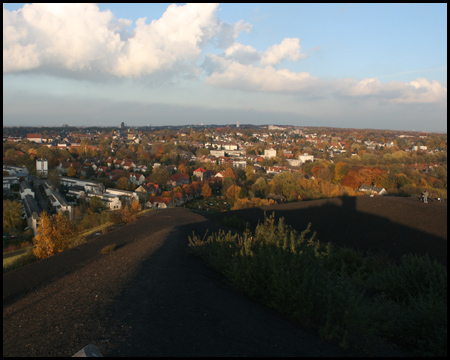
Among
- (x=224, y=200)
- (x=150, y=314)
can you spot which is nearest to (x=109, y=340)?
(x=150, y=314)

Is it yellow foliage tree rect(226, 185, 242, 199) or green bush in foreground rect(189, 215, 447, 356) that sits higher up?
green bush in foreground rect(189, 215, 447, 356)

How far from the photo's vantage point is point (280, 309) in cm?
413

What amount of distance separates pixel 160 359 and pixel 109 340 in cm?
61

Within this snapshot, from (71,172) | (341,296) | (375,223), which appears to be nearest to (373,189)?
(375,223)

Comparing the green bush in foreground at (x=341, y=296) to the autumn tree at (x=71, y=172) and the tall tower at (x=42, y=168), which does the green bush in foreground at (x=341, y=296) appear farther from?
the tall tower at (x=42, y=168)

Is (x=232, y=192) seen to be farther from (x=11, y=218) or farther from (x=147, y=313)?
(x=147, y=313)

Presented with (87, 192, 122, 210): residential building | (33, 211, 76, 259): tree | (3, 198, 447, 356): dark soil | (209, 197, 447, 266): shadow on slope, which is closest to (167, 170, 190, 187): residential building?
(87, 192, 122, 210): residential building

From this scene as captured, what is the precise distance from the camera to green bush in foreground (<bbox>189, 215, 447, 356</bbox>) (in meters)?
3.59

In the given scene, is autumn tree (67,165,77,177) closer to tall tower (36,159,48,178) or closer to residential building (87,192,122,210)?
tall tower (36,159,48,178)

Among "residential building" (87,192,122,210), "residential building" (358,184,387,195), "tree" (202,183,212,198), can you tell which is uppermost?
"residential building" (358,184,387,195)

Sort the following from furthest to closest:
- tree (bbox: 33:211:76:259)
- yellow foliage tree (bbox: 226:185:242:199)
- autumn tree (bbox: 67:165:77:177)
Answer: autumn tree (bbox: 67:165:77:177) → yellow foliage tree (bbox: 226:185:242:199) → tree (bbox: 33:211:76:259)

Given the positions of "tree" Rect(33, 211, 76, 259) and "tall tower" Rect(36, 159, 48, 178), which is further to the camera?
"tall tower" Rect(36, 159, 48, 178)

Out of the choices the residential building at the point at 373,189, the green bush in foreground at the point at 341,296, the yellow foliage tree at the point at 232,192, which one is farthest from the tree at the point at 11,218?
the residential building at the point at 373,189

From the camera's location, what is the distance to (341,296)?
368 cm
